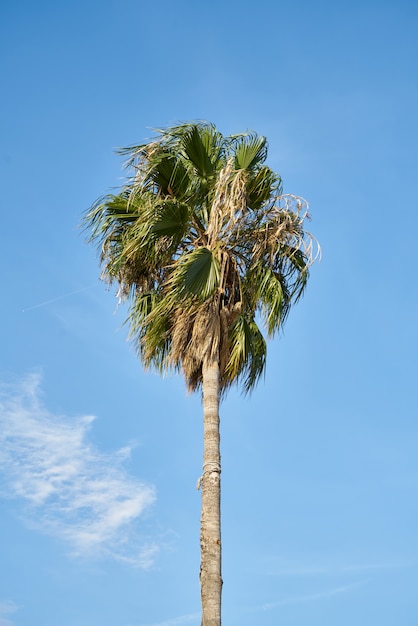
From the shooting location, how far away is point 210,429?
1219 centimetres

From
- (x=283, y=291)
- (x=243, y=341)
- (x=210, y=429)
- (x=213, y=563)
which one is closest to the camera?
(x=213, y=563)

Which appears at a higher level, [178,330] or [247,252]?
[247,252]

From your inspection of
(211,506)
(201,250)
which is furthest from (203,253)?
(211,506)

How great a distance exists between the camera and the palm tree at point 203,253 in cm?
1298

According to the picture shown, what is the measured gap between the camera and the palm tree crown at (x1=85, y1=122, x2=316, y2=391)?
42.7 ft

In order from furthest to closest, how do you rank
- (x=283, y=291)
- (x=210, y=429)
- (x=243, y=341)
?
(x=283, y=291) < (x=243, y=341) < (x=210, y=429)

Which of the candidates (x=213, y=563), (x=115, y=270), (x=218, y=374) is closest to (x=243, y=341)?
(x=218, y=374)

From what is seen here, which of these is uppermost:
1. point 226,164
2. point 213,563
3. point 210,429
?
point 226,164

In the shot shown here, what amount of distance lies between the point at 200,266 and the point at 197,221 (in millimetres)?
1203

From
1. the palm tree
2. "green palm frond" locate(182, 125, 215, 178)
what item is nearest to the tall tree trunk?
the palm tree

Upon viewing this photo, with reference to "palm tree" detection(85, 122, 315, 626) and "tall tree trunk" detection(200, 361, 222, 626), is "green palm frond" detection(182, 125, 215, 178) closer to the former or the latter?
"palm tree" detection(85, 122, 315, 626)

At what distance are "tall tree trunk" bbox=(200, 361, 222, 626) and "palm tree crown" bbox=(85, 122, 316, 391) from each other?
0.61 m

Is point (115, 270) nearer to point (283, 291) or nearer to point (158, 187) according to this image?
point (158, 187)

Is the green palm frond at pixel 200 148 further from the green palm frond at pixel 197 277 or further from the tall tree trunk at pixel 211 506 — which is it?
the tall tree trunk at pixel 211 506
